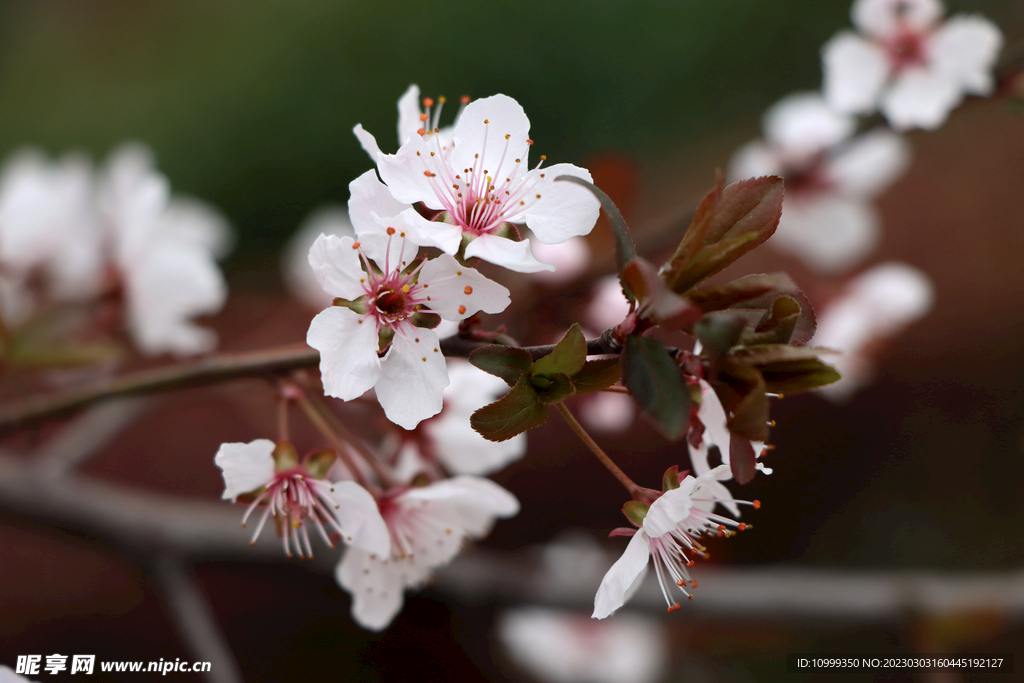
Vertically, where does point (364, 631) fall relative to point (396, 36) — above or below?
below

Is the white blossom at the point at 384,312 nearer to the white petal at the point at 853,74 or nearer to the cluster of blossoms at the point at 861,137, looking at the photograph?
the cluster of blossoms at the point at 861,137

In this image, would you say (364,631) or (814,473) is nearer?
(364,631)

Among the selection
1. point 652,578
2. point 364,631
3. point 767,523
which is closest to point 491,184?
point 364,631

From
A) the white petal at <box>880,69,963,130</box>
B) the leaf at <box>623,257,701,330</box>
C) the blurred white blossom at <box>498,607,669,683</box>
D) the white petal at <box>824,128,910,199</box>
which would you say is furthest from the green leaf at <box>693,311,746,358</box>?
the blurred white blossom at <box>498,607,669,683</box>

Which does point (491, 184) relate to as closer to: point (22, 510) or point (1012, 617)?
point (22, 510)

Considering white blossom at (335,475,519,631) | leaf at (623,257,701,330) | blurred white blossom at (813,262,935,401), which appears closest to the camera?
leaf at (623,257,701,330)

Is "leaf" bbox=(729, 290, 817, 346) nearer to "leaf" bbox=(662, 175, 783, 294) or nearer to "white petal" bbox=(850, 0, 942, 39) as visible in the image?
"leaf" bbox=(662, 175, 783, 294)
